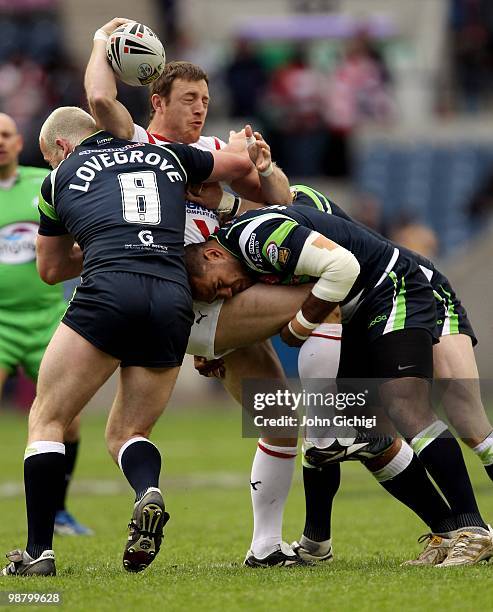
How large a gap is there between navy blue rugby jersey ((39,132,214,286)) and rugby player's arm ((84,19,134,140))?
0.34ft

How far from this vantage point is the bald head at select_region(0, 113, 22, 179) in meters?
9.09

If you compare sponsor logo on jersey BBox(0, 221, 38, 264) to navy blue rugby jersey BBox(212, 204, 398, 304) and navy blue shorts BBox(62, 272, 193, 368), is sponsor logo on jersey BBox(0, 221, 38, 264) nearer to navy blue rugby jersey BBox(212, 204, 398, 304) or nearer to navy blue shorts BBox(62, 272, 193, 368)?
navy blue rugby jersey BBox(212, 204, 398, 304)

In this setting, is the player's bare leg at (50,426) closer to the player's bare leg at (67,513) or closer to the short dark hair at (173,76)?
the short dark hair at (173,76)

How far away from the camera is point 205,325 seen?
6.59 metres

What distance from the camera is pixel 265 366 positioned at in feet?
22.8

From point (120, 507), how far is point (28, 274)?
6.82ft

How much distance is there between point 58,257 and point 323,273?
54.7 inches

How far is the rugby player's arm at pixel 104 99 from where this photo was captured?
646 centimetres

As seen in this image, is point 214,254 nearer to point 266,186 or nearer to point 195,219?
point 195,219

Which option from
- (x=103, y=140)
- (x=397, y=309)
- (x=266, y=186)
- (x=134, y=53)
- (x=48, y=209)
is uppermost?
(x=134, y=53)

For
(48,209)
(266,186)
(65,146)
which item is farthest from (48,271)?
(266,186)

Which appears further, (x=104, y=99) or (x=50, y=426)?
(x=104, y=99)

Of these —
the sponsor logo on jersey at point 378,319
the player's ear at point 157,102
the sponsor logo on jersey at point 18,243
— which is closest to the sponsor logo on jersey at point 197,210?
the player's ear at point 157,102

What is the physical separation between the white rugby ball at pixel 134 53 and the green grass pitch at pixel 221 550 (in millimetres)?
2470
